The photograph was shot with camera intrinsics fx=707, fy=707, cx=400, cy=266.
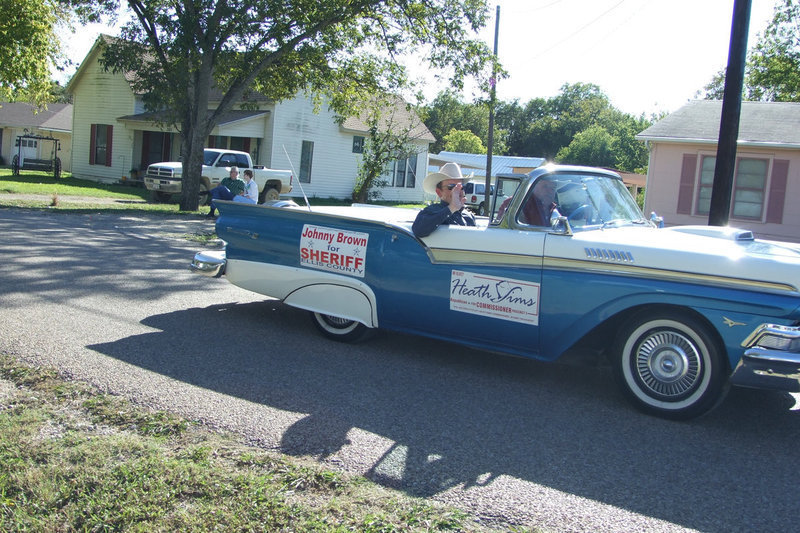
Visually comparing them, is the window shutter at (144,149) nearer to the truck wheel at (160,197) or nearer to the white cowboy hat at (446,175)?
the truck wheel at (160,197)

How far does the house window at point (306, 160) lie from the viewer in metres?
32.7

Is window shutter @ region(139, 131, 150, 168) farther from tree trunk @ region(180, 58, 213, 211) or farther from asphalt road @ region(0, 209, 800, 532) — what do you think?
asphalt road @ region(0, 209, 800, 532)

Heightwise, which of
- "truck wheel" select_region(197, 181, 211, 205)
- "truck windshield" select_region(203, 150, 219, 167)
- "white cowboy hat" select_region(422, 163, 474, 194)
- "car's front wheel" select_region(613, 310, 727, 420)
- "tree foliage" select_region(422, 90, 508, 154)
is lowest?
"car's front wheel" select_region(613, 310, 727, 420)

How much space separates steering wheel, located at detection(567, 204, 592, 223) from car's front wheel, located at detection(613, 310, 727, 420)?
948 mm

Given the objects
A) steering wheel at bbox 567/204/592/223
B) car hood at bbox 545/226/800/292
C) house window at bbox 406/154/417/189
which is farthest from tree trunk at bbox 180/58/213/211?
house window at bbox 406/154/417/189

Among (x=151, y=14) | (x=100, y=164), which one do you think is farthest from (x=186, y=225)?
(x=100, y=164)

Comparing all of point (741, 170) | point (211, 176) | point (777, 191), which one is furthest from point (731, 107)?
point (211, 176)

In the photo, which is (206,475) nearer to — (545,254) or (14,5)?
(545,254)

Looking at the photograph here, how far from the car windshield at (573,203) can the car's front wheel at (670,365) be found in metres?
0.96

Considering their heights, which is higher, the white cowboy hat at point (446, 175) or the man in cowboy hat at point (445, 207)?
the white cowboy hat at point (446, 175)

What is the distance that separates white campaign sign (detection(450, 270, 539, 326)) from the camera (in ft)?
17.5

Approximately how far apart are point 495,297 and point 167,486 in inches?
114

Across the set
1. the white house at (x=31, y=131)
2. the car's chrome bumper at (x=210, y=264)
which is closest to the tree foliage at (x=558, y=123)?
the white house at (x=31, y=131)

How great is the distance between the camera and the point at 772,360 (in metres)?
4.37
